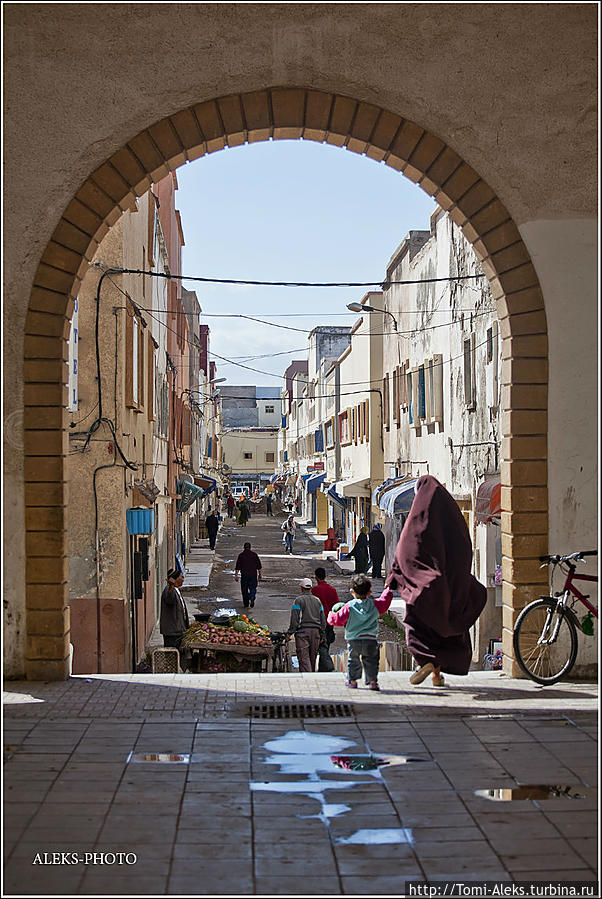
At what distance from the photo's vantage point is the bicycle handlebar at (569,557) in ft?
24.1

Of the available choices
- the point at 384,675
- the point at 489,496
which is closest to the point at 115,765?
the point at 384,675

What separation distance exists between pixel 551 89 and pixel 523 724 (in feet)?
16.3

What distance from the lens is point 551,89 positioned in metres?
7.91

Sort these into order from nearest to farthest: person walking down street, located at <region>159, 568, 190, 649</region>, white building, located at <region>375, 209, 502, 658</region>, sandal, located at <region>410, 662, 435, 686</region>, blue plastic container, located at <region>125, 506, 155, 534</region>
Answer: sandal, located at <region>410, 662, 435, 686</region> → person walking down street, located at <region>159, 568, 190, 649</region> → blue plastic container, located at <region>125, 506, 155, 534</region> → white building, located at <region>375, 209, 502, 658</region>

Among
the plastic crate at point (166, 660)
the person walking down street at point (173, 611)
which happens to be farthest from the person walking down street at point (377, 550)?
the plastic crate at point (166, 660)

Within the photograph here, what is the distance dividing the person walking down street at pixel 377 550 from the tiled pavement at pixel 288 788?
17773 millimetres

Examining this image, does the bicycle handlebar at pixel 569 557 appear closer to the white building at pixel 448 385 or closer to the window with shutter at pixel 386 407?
the white building at pixel 448 385

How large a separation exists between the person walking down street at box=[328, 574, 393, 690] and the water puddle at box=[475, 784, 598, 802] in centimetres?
259

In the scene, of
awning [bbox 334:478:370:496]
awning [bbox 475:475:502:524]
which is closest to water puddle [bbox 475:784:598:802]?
awning [bbox 475:475:502:524]

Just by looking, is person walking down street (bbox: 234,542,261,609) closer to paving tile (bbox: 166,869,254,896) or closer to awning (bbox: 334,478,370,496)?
awning (bbox: 334,478,370,496)

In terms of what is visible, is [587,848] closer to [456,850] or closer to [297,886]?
[456,850]

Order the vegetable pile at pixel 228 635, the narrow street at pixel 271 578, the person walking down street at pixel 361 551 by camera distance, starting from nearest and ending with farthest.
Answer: the vegetable pile at pixel 228 635 → the narrow street at pixel 271 578 → the person walking down street at pixel 361 551

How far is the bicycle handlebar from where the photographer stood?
7332mm

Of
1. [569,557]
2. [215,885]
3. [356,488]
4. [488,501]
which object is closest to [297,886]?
[215,885]
